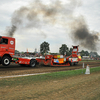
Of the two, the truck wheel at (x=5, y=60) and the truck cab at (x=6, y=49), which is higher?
the truck cab at (x=6, y=49)

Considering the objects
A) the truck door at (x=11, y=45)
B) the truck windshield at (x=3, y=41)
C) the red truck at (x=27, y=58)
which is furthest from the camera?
the truck door at (x=11, y=45)

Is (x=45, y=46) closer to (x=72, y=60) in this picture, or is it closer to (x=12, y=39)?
(x=72, y=60)

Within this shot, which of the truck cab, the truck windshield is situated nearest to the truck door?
the truck cab

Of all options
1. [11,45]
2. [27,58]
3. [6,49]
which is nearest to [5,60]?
[6,49]

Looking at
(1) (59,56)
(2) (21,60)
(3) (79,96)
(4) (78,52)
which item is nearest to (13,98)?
(3) (79,96)

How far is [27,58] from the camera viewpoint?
14469 mm

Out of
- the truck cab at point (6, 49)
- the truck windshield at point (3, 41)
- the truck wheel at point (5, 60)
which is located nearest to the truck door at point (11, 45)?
the truck cab at point (6, 49)

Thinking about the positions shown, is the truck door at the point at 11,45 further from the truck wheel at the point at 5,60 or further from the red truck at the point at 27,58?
the truck wheel at the point at 5,60

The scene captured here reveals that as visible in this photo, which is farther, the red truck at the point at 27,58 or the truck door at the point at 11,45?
the truck door at the point at 11,45

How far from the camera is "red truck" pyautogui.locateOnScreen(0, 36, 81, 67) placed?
12.3 meters

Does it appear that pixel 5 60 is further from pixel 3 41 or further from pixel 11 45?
pixel 3 41

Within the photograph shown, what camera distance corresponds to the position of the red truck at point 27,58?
12.3 metres

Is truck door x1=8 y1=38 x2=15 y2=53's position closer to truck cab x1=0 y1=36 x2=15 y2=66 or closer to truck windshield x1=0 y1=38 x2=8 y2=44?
truck cab x1=0 y1=36 x2=15 y2=66

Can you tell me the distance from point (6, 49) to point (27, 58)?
2.86 meters
